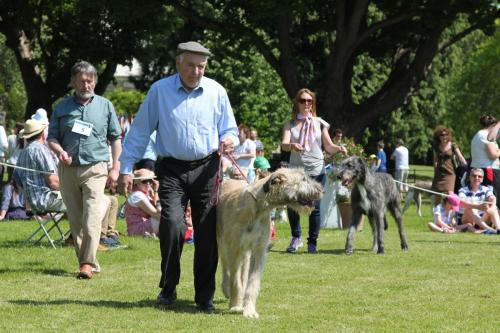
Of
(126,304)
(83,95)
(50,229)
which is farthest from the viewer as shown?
(50,229)

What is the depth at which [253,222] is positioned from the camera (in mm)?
7109

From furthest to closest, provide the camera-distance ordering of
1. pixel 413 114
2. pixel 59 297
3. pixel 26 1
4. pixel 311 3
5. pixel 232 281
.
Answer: pixel 413 114
pixel 26 1
pixel 311 3
pixel 59 297
pixel 232 281

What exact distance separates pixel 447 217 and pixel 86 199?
373 inches

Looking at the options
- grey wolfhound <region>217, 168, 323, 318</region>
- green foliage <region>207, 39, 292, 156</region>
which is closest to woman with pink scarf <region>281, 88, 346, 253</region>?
grey wolfhound <region>217, 168, 323, 318</region>

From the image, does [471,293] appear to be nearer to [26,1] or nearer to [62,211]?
[62,211]

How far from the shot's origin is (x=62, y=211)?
1166 centimetres

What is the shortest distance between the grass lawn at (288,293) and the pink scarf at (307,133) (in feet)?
4.75

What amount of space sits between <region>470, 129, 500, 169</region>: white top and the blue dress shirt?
29.8 ft

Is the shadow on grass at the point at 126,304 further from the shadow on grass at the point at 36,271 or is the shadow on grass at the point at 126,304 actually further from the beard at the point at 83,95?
the beard at the point at 83,95

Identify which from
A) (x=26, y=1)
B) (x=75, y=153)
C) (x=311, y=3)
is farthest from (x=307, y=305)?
(x=26, y=1)

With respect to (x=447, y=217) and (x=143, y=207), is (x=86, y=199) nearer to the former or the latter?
(x=143, y=207)

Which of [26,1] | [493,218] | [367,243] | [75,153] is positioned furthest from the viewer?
[26,1]

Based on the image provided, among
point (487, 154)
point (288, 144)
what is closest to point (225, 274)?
point (288, 144)

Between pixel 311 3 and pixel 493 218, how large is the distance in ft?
36.2
